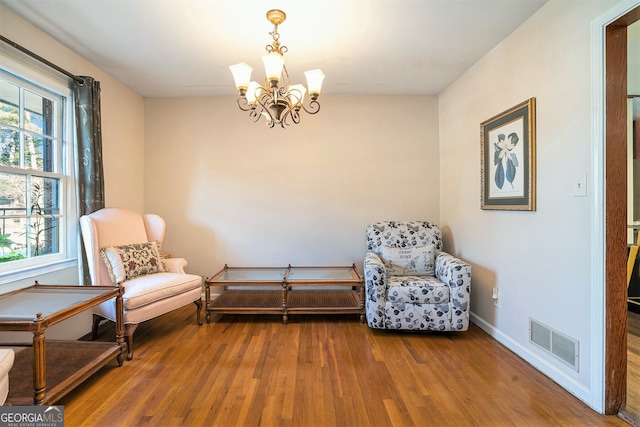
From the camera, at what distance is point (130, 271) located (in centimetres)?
260

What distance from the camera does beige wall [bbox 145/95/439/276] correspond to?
11.8ft

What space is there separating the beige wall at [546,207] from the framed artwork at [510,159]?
0.18ft

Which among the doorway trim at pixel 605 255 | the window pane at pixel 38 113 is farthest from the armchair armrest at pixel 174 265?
the doorway trim at pixel 605 255

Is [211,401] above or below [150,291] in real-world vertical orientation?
below

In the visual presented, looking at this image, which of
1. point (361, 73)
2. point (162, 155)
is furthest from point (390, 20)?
point (162, 155)

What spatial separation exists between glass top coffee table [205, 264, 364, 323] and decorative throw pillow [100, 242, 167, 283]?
0.54m

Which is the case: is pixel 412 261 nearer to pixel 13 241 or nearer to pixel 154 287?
pixel 154 287

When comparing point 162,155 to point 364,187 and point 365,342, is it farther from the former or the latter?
point 365,342

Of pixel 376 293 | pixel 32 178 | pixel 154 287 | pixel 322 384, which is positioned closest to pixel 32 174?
pixel 32 178

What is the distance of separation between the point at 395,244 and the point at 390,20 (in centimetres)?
203

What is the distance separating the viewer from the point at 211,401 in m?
1.75

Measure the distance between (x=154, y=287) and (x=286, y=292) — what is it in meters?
1.16

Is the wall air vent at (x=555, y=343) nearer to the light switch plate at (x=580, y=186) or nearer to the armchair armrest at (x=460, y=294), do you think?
the armchair armrest at (x=460, y=294)

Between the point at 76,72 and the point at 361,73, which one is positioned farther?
the point at 361,73
